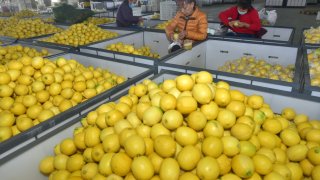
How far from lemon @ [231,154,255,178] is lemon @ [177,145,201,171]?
0.22m

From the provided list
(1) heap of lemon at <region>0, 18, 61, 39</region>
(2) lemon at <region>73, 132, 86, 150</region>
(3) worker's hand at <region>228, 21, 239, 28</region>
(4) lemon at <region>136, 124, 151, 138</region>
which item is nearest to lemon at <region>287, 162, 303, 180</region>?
(4) lemon at <region>136, 124, 151, 138</region>

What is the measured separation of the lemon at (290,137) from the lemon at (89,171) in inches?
52.9

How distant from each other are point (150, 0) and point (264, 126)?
14.2 meters

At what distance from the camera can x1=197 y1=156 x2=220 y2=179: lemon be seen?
133cm

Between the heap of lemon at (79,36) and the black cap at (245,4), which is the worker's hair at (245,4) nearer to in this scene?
the black cap at (245,4)

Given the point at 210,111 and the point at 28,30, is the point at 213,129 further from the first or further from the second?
the point at 28,30

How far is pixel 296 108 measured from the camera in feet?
7.13

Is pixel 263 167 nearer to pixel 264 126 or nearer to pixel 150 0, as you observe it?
pixel 264 126

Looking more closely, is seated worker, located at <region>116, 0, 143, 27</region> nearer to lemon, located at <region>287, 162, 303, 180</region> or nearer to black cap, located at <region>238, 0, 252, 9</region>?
black cap, located at <region>238, 0, 252, 9</region>

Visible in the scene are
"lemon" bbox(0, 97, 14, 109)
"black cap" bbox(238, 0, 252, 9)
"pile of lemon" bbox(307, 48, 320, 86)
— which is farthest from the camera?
"black cap" bbox(238, 0, 252, 9)

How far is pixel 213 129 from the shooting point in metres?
1.55

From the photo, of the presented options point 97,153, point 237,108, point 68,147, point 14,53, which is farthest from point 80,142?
point 14,53

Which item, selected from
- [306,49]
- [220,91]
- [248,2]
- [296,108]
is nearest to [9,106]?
[220,91]

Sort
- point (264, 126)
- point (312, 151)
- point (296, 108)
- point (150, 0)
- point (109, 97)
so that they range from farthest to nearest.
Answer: point (150, 0)
point (109, 97)
point (296, 108)
point (264, 126)
point (312, 151)
